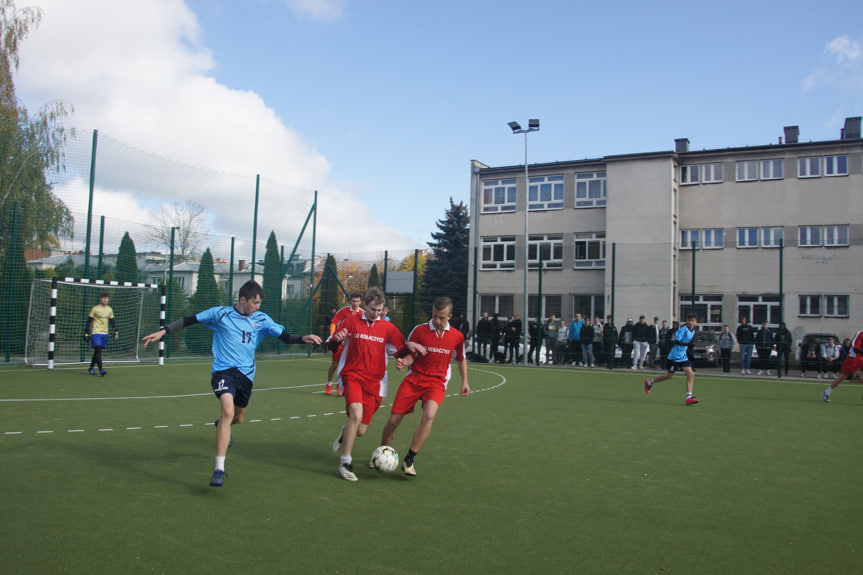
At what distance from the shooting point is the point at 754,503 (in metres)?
5.84

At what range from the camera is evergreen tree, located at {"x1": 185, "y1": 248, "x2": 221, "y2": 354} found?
2269cm

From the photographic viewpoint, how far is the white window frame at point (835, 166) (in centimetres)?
Answer: 3322

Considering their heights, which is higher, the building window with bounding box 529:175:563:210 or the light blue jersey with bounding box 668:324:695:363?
the building window with bounding box 529:175:563:210

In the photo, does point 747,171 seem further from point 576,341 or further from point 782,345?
point 576,341

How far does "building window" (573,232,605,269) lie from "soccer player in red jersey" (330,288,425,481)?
102 ft

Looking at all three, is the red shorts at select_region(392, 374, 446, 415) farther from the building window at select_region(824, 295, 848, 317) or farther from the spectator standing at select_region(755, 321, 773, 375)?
the building window at select_region(824, 295, 848, 317)

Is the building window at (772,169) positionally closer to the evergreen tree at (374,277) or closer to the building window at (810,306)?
the building window at (810,306)

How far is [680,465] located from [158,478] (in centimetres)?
534

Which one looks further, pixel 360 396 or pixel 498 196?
pixel 498 196

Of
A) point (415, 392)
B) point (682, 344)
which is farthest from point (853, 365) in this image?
point (415, 392)

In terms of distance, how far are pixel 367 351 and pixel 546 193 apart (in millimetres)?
33435

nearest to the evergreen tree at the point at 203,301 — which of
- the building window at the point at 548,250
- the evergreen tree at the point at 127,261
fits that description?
the evergreen tree at the point at 127,261

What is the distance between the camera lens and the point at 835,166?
3341 centimetres

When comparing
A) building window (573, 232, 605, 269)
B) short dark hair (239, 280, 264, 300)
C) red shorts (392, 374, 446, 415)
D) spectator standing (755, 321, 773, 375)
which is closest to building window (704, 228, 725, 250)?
building window (573, 232, 605, 269)
